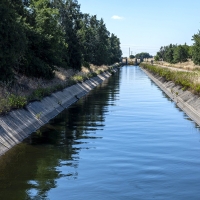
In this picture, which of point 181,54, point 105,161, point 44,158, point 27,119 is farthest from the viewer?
point 181,54

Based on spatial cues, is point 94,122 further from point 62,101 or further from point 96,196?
point 96,196

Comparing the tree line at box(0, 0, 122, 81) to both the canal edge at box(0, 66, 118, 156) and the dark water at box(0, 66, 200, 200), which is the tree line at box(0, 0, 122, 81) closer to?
the canal edge at box(0, 66, 118, 156)

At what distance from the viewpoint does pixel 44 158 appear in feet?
57.8

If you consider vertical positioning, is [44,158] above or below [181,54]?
below

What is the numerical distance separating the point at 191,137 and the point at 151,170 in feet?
27.5

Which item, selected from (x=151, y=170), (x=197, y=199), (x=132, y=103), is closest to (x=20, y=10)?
(x=132, y=103)

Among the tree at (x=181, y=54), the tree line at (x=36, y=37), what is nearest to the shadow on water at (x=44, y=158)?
the tree line at (x=36, y=37)

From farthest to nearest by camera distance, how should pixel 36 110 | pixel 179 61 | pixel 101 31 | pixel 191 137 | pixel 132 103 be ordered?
1. pixel 179 61
2. pixel 101 31
3. pixel 132 103
4. pixel 36 110
5. pixel 191 137

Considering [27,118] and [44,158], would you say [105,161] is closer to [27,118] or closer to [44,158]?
[44,158]

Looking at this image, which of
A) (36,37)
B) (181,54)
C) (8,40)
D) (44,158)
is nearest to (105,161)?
(44,158)

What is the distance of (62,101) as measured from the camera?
37.6 m

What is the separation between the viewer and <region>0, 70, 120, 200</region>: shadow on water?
13.3m

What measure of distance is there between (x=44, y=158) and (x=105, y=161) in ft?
8.70

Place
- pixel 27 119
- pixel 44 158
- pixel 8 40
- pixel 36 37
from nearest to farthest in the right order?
pixel 44 158, pixel 27 119, pixel 8 40, pixel 36 37
